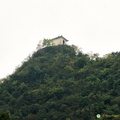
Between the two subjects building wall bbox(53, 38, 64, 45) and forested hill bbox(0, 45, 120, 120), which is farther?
building wall bbox(53, 38, 64, 45)

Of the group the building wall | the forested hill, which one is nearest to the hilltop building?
the building wall

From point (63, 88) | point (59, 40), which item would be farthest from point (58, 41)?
point (63, 88)

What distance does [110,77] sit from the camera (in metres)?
38.0

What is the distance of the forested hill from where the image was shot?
32.2 metres

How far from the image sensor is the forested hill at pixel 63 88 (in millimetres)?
32156

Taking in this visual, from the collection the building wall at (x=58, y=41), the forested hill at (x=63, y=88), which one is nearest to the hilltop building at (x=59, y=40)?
the building wall at (x=58, y=41)

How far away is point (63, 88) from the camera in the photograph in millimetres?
38531

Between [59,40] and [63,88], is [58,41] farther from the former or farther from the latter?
[63,88]

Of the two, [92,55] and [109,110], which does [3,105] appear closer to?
[109,110]

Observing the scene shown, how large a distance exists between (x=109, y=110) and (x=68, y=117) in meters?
4.16

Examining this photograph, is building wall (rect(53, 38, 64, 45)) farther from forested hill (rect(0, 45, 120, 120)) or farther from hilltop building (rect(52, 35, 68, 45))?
forested hill (rect(0, 45, 120, 120))

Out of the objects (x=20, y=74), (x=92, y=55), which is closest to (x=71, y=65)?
(x=92, y=55)

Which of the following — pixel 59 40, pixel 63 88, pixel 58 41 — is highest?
pixel 59 40

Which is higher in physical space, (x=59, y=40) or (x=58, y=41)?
(x=59, y=40)
